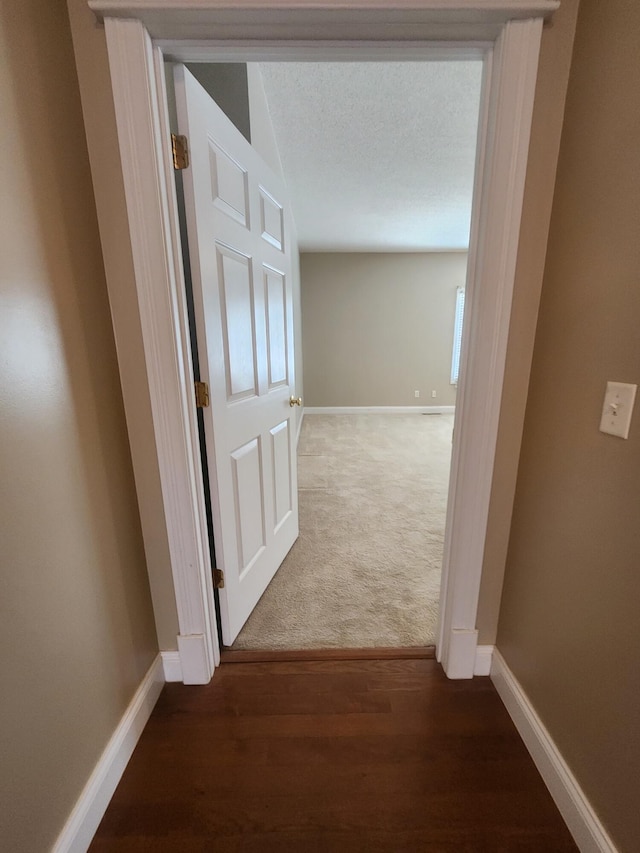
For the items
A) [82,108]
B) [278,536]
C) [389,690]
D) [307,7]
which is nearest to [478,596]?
[389,690]

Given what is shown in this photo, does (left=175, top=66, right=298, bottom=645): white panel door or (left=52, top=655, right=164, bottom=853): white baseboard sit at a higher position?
(left=175, top=66, right=298, bottom=645): white panel door

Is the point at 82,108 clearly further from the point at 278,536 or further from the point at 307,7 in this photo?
the point at 278,536

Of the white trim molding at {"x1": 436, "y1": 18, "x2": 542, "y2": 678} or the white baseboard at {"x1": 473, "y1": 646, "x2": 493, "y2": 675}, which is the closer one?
the white trim molding at {"x1": 436, "y1": 18, "x2": 542, "y2": 678}

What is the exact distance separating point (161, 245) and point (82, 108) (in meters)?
0.39

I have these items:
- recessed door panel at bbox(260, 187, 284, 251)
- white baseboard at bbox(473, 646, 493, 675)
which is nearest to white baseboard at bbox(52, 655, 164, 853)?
white baseboard at bbox(473, 646, 493, 675)

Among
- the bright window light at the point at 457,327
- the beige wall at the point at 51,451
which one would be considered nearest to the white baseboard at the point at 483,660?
the beige wall at the point at 51,451

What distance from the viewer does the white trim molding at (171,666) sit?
135 cm

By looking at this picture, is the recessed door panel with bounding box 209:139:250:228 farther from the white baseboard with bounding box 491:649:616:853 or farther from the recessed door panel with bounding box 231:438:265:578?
the white baseboard with bounding box 491:649:616:853

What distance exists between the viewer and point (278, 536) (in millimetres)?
1966

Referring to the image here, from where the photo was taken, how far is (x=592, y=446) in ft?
2.95

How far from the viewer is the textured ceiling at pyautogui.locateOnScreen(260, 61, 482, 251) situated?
1801mm

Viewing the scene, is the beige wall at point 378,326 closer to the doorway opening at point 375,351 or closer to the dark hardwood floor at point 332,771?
the doorway opening at point 375,351

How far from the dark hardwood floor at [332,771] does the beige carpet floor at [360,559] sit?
7.8 inches

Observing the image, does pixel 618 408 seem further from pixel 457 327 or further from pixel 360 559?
pixel 457 327
